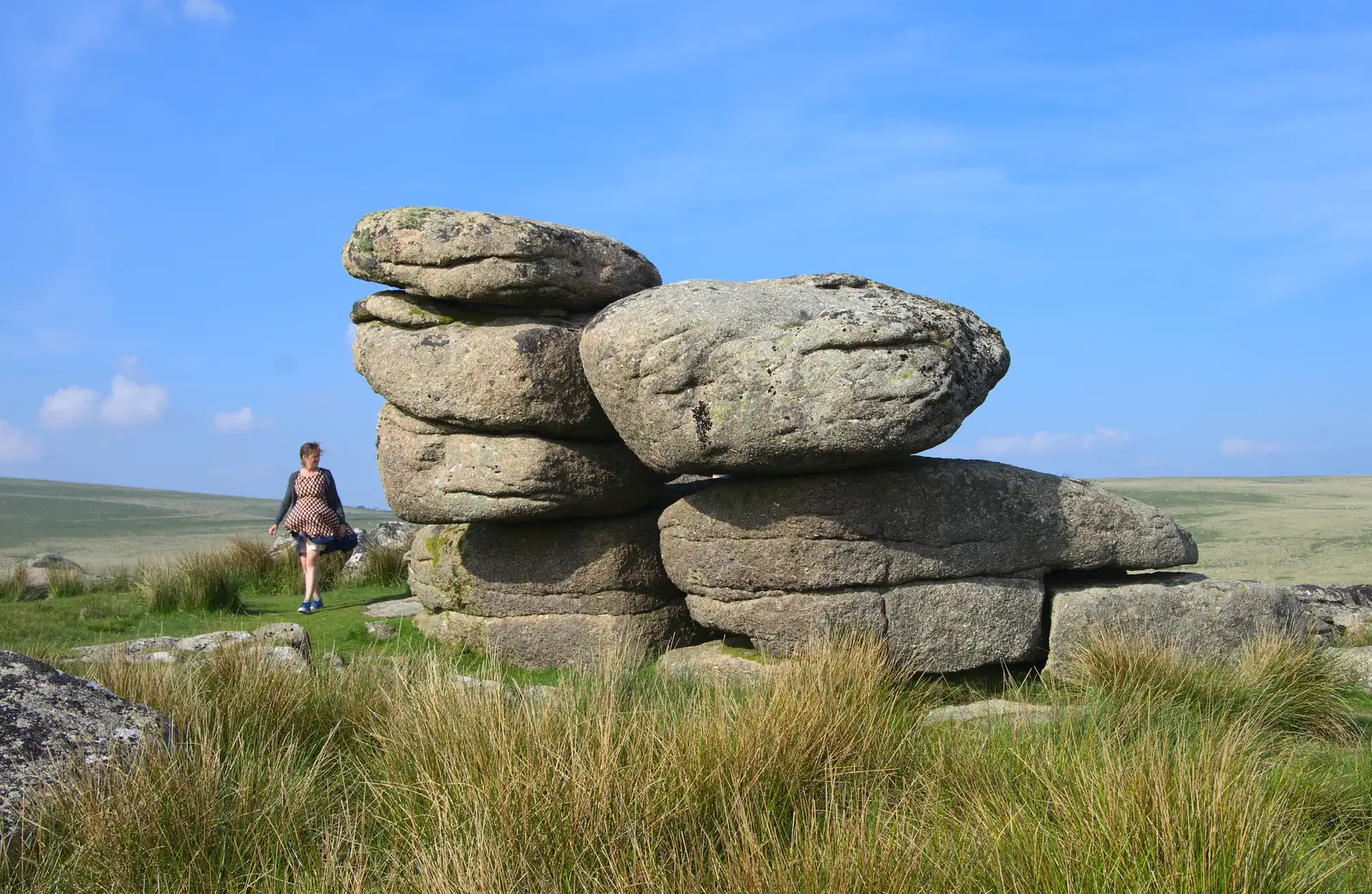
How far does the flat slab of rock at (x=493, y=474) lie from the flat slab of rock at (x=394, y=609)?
95.7 inches

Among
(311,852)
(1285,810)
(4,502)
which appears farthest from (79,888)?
(4,502)

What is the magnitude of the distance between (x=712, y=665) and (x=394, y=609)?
5.01 m

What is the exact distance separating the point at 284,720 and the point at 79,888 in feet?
6.60

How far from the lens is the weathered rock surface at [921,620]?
8.65m

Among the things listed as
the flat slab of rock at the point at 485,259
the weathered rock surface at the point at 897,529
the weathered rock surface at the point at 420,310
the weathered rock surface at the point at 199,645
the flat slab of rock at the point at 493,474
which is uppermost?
the flat slab of rock at the point at 485,259

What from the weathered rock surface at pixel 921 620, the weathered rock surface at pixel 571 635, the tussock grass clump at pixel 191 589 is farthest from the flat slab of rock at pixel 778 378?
the tussock grass clump at pixel 191 589

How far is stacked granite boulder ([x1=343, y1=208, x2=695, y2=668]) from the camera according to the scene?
30.9 feet

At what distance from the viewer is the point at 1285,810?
16.3 ft

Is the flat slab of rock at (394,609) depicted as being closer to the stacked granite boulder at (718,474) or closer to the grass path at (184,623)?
the grass path at (184,623)

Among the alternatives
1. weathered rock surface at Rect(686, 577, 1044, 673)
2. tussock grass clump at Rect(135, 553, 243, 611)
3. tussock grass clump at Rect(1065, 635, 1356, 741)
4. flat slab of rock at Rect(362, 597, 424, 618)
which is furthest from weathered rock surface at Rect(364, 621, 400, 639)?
tussock grass clump at Rect(1065, 635, 1356, 741)

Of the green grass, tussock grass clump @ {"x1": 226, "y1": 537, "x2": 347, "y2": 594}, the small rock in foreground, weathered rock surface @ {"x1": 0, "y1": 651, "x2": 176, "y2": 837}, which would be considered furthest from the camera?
tussock grass clump @ {"x1": 226, "y1": 537, "x2": 347, "y2": 594}

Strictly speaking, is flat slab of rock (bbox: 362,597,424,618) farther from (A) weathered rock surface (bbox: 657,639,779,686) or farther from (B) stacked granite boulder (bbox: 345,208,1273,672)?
(A) weathered rock surface (bbox: 657,639,779,686)

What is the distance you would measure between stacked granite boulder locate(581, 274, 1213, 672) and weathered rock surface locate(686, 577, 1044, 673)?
0.05 ft

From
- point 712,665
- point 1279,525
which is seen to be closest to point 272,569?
point 712,665
